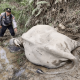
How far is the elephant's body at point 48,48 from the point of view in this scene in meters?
2.46

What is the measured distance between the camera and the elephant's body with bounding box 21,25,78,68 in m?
2.46

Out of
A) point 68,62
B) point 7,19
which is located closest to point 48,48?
point 68,62

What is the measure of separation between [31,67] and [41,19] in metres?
3.46

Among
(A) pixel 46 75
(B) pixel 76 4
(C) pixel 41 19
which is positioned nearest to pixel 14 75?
(A) pixel 46 75

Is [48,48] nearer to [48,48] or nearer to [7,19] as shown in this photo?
[48,48]

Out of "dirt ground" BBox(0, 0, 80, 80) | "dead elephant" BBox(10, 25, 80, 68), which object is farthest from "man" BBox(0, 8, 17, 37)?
"dead elephant" BBox(10, 25, 80, 68)

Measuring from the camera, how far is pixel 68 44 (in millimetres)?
2736

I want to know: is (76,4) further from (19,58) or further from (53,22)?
(19,58)

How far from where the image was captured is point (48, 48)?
2.48 m

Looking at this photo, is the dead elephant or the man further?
the man

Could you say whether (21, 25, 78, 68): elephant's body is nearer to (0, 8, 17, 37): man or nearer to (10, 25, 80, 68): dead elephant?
(10, 25, 80, 68): dead elephant

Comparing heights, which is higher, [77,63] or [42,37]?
[42,37]

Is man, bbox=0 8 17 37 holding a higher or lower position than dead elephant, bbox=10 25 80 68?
higher

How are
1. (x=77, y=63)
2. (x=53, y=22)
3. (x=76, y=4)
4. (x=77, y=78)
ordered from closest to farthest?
(x=77, y=78), (x=77, y=63), (x=76, y=4), (x=53, y=22)
